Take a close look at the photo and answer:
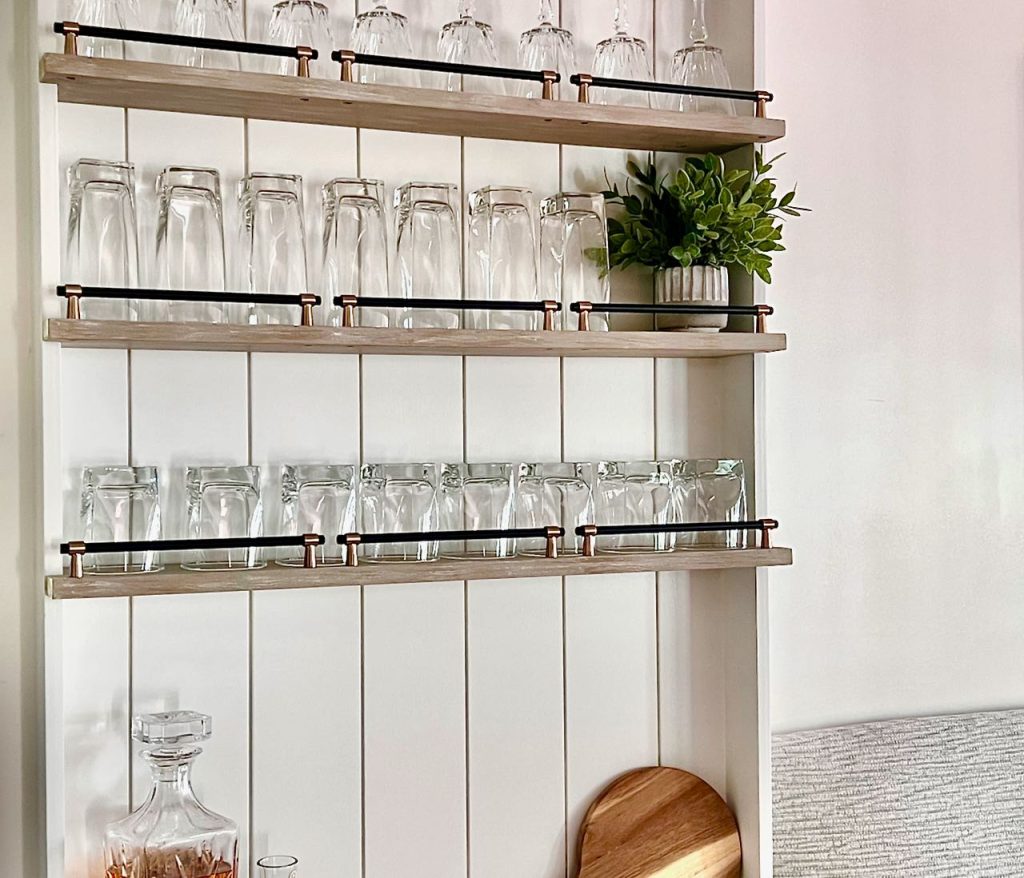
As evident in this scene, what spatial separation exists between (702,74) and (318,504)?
81 cm

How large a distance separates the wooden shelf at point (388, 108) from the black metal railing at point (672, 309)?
0.77ft

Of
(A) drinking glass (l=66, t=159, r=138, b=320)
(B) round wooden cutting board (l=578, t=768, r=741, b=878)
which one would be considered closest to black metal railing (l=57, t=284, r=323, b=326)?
(A) drinking glass (l=66, t=159, r=138, b=320)

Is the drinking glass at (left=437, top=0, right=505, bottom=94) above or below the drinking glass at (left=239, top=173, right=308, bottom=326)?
above

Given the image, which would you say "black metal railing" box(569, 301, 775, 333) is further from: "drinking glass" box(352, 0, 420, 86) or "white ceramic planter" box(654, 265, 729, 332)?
"drinking glass" box(352, 0, 420, 86)

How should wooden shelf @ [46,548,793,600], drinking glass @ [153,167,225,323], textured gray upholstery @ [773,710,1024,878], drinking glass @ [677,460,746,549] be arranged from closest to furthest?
1. wooden shelf @ [46,548,793,600]
2. drinking glass @ [153,167,225,323]
3. drinking glass @ [677,460,746,549]
4. textured gray upholstery @ [773,710,1024,878]

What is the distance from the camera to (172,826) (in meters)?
1.44

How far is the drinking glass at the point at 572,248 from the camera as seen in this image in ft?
5.55

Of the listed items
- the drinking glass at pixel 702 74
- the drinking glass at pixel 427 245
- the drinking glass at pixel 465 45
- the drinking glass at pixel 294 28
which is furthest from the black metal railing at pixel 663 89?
the drinking glass at pixel 294 28

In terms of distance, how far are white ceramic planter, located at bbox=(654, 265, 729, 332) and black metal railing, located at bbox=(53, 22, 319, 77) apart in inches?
21.9

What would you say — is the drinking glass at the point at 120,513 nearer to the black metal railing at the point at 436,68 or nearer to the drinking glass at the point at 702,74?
the black metal railing at the point at 436,68

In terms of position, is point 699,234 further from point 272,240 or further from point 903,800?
point 903,800

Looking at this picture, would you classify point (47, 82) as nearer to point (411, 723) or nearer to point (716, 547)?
point (411, 723)

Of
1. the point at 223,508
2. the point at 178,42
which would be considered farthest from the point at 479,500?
the point at 178,42

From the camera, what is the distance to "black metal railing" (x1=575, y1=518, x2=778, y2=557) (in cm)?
162
